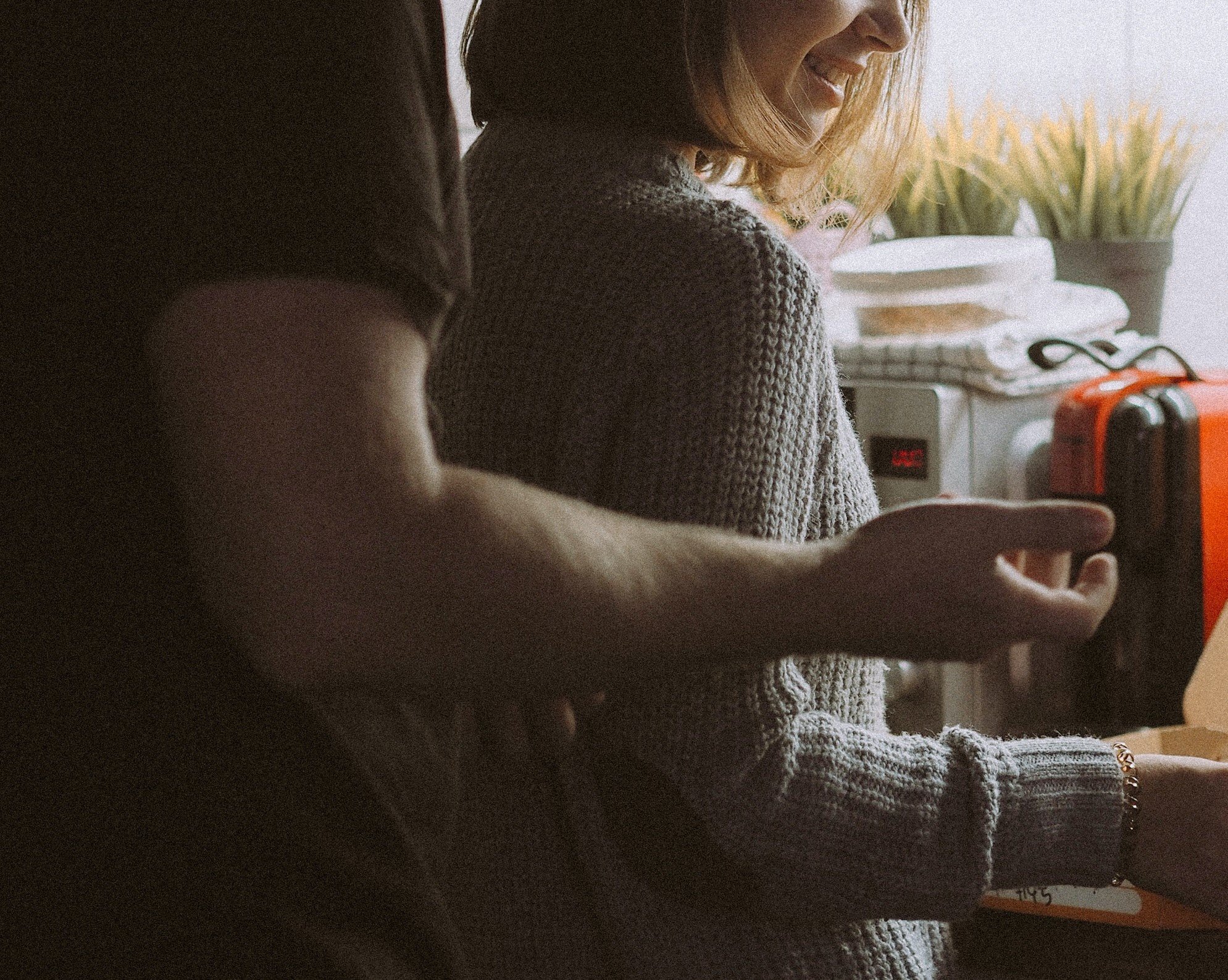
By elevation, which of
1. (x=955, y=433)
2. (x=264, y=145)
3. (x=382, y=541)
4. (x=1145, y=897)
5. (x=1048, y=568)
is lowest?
(x=1145, y=897)

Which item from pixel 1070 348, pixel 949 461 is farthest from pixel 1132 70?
pixel 949 461

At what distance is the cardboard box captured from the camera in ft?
2.89

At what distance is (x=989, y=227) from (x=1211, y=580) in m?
0.76

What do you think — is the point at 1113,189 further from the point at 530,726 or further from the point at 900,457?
the point at 530,726

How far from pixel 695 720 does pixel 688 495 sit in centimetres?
11

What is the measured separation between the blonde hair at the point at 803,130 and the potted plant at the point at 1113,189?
1.90ft

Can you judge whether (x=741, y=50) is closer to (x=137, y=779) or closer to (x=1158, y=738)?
(x=137, y=779)

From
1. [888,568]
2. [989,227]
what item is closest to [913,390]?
[989,227]

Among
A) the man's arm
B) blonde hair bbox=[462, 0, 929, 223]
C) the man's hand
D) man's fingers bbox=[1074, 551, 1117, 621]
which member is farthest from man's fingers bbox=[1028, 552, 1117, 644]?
blonde hair bbox=[462, 0, 929, 223]

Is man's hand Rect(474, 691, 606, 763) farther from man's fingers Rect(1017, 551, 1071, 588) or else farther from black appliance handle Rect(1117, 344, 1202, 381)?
black appliance handle Rect(1117, 344, 1202, 381)

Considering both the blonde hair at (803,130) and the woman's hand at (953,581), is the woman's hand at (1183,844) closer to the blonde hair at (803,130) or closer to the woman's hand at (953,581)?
the woman's hand at (953,581)

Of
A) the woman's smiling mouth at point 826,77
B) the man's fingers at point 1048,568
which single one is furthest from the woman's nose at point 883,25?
the man's fingers at point 1048,568

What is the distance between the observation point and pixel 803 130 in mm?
836

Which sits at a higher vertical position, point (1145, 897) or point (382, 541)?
point (382, 541)
